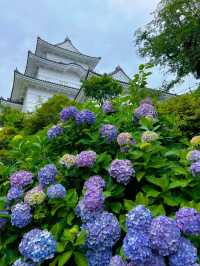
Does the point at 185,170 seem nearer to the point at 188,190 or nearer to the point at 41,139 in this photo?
the point at 188,190

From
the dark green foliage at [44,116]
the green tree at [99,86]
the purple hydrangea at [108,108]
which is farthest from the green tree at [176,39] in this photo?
the purple hydrangea at [108,108]

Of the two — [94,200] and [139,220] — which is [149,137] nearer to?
[94,200]

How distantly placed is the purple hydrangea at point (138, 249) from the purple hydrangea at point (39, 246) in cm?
31

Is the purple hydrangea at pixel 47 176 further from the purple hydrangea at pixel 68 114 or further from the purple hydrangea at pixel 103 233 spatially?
the purple hydrangea at pixel 68 114

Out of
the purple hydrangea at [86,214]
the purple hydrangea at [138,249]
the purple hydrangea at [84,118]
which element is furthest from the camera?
the purple hydrangea at [84,118]

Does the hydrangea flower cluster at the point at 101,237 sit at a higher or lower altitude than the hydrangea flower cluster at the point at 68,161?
lower

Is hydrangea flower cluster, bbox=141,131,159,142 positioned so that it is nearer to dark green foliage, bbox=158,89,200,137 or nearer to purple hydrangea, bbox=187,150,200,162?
purple hydrangea, bbox=187,150,200,162

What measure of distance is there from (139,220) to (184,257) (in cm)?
20

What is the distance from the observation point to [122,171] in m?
1.64

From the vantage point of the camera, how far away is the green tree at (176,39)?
18031 mm

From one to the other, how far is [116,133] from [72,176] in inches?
15.8

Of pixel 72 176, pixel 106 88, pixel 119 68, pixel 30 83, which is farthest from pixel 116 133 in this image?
pixel 119 68

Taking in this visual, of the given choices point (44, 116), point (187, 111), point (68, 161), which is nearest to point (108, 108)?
point (68, 161)

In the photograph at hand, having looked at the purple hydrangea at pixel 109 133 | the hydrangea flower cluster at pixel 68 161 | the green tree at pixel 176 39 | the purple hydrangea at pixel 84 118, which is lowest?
the hydrangea flower cluster at pixel 68 161
